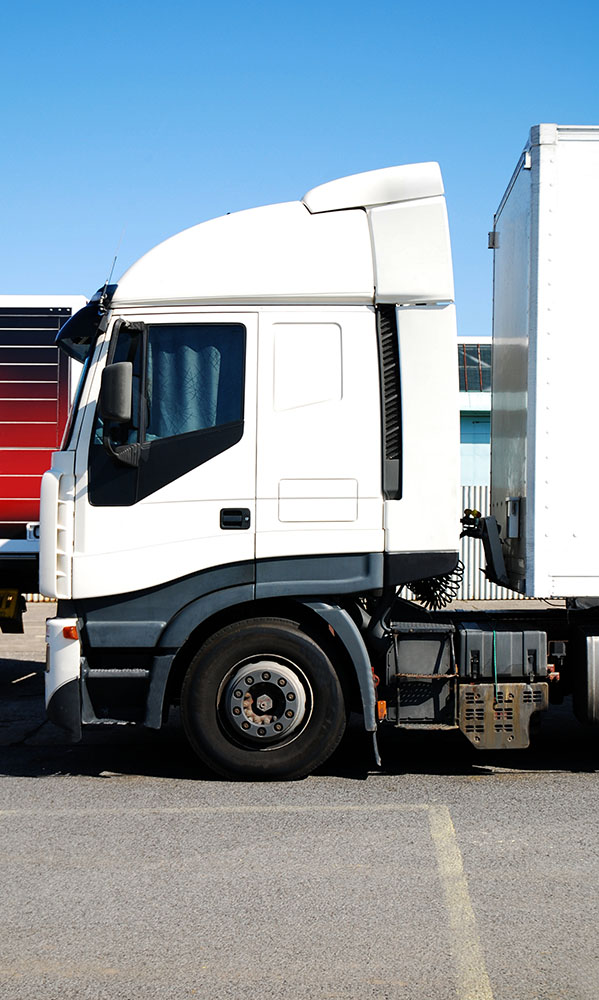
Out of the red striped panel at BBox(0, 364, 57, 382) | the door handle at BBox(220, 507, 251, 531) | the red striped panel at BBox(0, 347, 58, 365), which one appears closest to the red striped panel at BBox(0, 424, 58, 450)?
the red striped panel at BBox(0, 364, 57, 382)

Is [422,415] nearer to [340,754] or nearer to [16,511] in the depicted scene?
[340,754]

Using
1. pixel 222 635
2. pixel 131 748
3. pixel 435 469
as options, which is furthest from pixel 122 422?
pixel 131 748

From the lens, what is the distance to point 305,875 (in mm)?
4629

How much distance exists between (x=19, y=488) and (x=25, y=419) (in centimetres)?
61

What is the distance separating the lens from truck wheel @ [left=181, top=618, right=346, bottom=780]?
604cm

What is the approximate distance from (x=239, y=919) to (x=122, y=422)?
2.96 m

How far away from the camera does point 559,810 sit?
Result: 564 centimetres

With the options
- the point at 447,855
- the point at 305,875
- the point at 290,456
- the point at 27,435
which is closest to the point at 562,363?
the point at 290,456

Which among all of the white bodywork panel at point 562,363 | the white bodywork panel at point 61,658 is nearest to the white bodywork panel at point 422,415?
Answer: the white bodywork panel at point 562,363

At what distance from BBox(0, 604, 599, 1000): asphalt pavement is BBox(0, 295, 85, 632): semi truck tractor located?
5.51 feet

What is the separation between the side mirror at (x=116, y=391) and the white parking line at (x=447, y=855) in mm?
2297

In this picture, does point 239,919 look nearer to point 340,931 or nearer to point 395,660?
point 340,931

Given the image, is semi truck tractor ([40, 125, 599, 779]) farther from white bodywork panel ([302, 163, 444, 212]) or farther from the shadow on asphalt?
the shadow on asphalt

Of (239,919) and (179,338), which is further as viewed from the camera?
(179,338)
